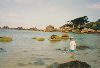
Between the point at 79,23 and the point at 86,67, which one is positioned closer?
the point at 86,67

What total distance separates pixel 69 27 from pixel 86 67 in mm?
175854

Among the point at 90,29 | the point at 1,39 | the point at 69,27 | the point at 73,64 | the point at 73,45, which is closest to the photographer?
the point at 73,64

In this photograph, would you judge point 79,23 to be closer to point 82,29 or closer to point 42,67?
point 82,29

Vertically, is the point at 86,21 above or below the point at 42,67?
above

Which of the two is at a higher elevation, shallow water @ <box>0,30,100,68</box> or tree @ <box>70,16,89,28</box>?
tree @ <box>70,16,89,28</box>

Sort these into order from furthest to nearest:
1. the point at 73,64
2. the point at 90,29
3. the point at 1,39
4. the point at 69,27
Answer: the point at 69,27 < the point at 90,29 < the point at 1,39 < the point at 73,64

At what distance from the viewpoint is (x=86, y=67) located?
19.5 m

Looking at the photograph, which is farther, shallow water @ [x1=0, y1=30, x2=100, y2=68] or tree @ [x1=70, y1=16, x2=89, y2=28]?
tree @ [x1=70, y1=16, x2=89, y2=28]

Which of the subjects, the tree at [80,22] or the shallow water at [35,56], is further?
the tree at [80,22]

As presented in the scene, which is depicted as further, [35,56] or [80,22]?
[80,22]

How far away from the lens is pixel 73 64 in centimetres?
1880

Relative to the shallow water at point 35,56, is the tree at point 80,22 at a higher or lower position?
higher

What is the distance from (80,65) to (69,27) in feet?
579

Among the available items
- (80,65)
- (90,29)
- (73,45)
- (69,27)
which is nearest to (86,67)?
(80,65)
